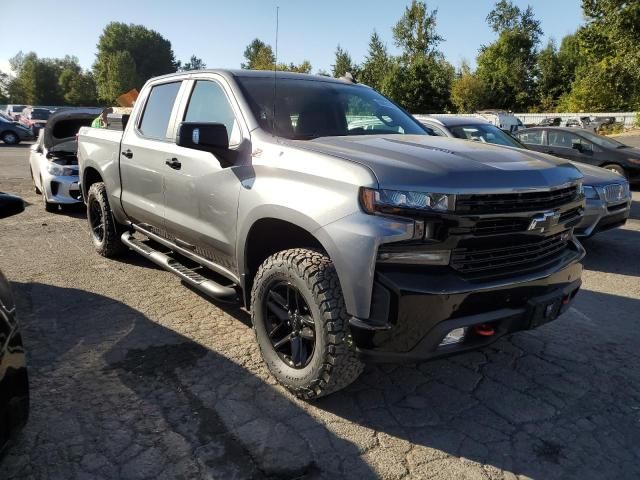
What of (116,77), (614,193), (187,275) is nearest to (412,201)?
(187,275)

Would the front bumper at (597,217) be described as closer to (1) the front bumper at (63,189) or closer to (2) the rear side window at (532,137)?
(2) the rear side window at (532,137)

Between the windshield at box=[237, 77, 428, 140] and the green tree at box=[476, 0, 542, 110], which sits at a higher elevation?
the green tree at box=[476, 0, 542, 110]

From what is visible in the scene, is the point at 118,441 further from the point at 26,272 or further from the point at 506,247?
the point at 26,272

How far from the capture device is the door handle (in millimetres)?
3863

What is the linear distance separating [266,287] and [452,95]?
52.7 meters

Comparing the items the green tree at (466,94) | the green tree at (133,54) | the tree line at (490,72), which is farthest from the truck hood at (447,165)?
the green tree at (133,54)

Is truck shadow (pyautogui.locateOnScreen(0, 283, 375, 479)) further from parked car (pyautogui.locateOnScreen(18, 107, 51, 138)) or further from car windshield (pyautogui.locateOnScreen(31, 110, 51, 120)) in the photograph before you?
car windshield (pyautogui.locateOnScreen(31, 110, 51, 120))

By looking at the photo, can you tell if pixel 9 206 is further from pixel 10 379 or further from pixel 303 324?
pixel 303 324

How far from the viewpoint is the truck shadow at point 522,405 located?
258cm

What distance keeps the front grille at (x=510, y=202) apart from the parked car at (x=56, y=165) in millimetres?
7215

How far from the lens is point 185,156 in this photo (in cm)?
380

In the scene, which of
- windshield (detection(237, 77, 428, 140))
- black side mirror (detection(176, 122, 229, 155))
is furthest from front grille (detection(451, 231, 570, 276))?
black side mirror (detection(176, 122, 229, 155))

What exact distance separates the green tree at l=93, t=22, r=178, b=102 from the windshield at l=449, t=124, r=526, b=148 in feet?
298

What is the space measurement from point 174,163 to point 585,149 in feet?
32.7
